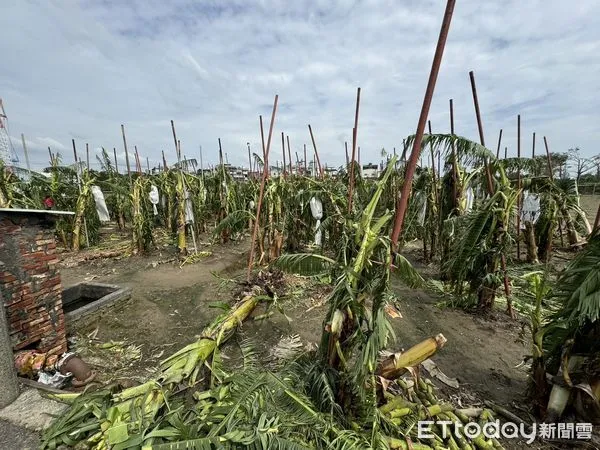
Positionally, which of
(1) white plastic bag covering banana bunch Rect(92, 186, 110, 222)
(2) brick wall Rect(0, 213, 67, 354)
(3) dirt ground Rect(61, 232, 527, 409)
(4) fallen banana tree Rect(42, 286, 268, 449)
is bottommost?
(3) dirt ground Rect(61, 232, 527, 409)

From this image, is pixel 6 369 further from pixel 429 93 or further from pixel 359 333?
pixel 429 93

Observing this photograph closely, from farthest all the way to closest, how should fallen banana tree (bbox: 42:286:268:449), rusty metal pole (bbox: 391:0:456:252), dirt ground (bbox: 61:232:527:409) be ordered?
1. dirt ground (bbox: 61:232:527:409)
2. fallen banana tree (bbox: 42:286:268:449)
3. rusty metal pole (bbox: 391:0:456:252)

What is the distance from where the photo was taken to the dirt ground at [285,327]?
11.8 feet

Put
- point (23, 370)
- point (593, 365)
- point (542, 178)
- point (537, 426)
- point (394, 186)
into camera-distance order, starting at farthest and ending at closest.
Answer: point (394, 186), point (542, 178), point (23, 370), point (537, 426), point (593, 365)

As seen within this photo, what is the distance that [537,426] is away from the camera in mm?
2693

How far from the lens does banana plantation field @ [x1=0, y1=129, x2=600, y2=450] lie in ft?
7.40

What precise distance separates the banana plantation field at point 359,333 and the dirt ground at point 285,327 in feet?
0.09

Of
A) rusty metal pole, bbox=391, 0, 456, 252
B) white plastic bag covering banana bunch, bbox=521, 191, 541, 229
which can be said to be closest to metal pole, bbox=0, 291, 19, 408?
rusty metal pole, bbox=391, 0, 456, 252

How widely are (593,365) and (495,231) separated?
7.90 feet

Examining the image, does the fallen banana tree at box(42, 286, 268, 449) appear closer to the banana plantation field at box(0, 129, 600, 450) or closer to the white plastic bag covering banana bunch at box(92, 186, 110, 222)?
the banana plantation field at box(0, 129, 600, 450)

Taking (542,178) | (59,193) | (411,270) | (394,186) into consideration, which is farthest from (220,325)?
(59,193)

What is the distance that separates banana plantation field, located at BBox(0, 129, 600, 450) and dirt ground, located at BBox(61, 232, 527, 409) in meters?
0.03

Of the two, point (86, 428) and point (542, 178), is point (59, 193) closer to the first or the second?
point (86, 428)

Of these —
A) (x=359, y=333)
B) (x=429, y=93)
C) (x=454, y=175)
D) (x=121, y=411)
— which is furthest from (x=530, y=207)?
(x=121, y=411)
